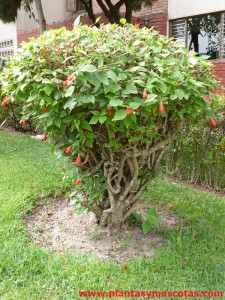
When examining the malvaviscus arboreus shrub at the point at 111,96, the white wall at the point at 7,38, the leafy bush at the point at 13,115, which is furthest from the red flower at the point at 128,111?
the white wall at the point at 7,38

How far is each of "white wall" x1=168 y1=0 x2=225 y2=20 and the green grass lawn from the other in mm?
7395

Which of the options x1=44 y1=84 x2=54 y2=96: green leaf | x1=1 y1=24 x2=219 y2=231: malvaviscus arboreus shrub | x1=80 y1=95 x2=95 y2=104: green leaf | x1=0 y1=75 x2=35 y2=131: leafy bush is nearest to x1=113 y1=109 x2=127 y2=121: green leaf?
x1=1 y1=24 x2=219 y2=231: malvaviscus arboreus shrub

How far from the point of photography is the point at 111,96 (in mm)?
2268

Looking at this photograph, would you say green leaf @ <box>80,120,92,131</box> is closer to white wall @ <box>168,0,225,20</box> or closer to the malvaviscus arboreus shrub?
the malvaviscus arboreus shrub

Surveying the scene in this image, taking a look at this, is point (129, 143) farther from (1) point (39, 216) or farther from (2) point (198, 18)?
(2) point (198, 18)

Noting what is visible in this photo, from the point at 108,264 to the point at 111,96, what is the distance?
4.05 ft

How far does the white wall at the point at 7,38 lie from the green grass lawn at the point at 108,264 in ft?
45.6

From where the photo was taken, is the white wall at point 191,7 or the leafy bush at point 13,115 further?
the white wall at point 191,7

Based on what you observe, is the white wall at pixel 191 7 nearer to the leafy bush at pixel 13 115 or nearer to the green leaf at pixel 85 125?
the leafy bush at pixel 13 115

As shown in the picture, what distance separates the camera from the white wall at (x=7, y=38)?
53.4ft

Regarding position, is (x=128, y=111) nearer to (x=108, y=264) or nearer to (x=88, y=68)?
(x=88, y=68)

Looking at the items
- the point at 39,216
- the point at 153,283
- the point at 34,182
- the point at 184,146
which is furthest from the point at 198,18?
the point at 153,283

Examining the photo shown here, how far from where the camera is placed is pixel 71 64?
8.29 ft

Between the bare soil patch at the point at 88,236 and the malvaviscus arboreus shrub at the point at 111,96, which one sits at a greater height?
the malvaviscus arboreus shrub at the point at 111,96
